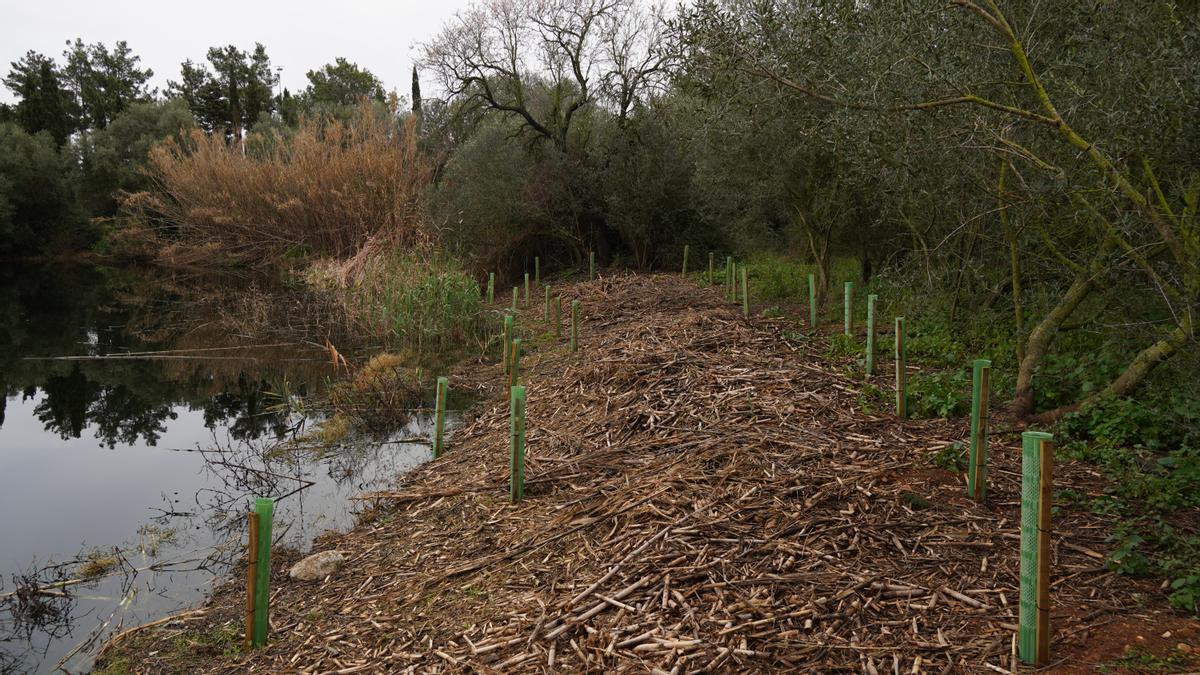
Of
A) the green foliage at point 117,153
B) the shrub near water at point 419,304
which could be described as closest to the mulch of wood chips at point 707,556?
the shrub near water at point 419,304

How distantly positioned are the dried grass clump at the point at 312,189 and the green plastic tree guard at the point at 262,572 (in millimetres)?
12647

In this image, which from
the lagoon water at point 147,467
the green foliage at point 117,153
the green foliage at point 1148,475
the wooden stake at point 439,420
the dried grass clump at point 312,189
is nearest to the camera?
the green foliage at point 1148,475

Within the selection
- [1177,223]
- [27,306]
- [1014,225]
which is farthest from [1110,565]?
[27,306]

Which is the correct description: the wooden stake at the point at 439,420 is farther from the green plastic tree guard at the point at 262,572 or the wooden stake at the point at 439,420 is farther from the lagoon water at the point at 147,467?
Result: the green plastic tree guard at the point at 262,572

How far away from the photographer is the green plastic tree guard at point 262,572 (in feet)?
13.1

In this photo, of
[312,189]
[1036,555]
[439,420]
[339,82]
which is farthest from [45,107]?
[1036,555]

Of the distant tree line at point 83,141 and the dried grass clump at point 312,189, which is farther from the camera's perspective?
the distant tree line at point 83,141

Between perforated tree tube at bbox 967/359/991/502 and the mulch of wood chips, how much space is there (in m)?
0.11

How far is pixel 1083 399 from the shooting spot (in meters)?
5.36

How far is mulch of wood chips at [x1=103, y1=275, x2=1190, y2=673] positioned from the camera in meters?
3.23

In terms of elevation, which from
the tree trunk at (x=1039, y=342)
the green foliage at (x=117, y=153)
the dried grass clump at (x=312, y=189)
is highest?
the green foliage at (x=117, y=153)

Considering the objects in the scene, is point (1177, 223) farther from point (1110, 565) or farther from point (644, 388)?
point (644, 388)

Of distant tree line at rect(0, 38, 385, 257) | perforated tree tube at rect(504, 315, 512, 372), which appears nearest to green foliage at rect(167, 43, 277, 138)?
distant tree line at rect(0, 38, 385, 257)

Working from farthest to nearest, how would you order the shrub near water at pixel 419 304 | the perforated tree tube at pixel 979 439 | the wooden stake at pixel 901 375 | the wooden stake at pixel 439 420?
the shrub near water at pixel 419 304
the wooden stake at pixel 439 420
the wooden stake at pixel 901 375
the perforated tree tube at pixel 979 439
